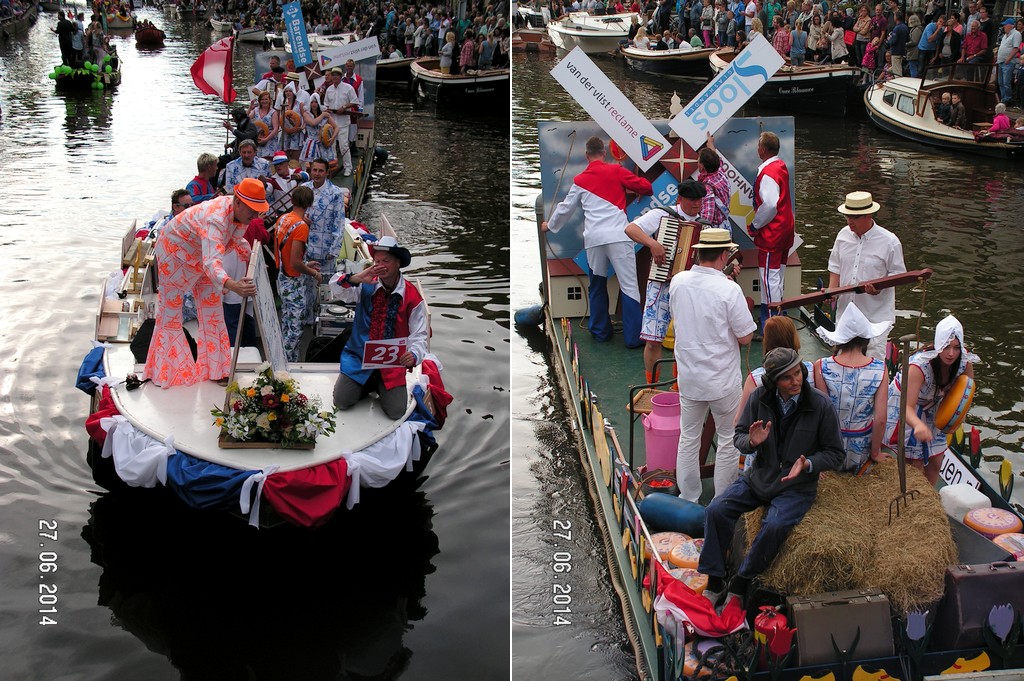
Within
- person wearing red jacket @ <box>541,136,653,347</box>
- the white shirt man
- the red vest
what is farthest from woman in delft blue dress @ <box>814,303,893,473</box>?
the white shirt man

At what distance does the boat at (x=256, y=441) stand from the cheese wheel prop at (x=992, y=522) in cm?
369

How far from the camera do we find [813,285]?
1412cm

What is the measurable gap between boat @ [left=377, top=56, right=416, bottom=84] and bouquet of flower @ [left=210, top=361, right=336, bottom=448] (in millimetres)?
27810

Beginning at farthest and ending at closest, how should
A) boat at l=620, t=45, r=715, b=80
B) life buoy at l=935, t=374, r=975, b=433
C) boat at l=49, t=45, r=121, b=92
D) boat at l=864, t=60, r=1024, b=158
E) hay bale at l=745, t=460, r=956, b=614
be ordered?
boat at l=620, t=45, r=715, b=80
boat at l=49, t=45, r=121, b=92
boat at l=864, t=60, r=1024, b=158
life buoy at l=935, t=374, r=975, b=433
hay bale at l=745, t=460, r=956, b=614

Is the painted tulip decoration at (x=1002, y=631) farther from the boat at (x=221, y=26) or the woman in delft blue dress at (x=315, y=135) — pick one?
the boat at (x=221, y=26)

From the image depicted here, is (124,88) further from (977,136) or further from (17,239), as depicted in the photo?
(977,136)

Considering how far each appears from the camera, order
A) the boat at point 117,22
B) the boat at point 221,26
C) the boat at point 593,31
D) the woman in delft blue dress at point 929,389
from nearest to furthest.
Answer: the woman in delft blue dress at point 929,389 → the boat at point 593,31 → the boat at point 117,22 → the boat at point 221,26

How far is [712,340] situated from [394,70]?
29.5 m

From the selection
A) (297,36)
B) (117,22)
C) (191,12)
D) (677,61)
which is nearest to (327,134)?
(297,36)

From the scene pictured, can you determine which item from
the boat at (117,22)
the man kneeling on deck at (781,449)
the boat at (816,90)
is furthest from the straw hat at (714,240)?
the boat at (117,22)

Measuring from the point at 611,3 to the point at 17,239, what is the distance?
35.3 meters

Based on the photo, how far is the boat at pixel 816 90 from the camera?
26766 millimetres

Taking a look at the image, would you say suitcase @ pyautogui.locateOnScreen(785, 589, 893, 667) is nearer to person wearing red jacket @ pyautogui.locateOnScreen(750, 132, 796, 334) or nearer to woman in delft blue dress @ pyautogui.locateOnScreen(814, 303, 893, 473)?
woman in delft blue dress @ pyautogui.locateOnScreen(814, 303, 893, 473)

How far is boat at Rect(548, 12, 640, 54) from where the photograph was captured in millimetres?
41688
